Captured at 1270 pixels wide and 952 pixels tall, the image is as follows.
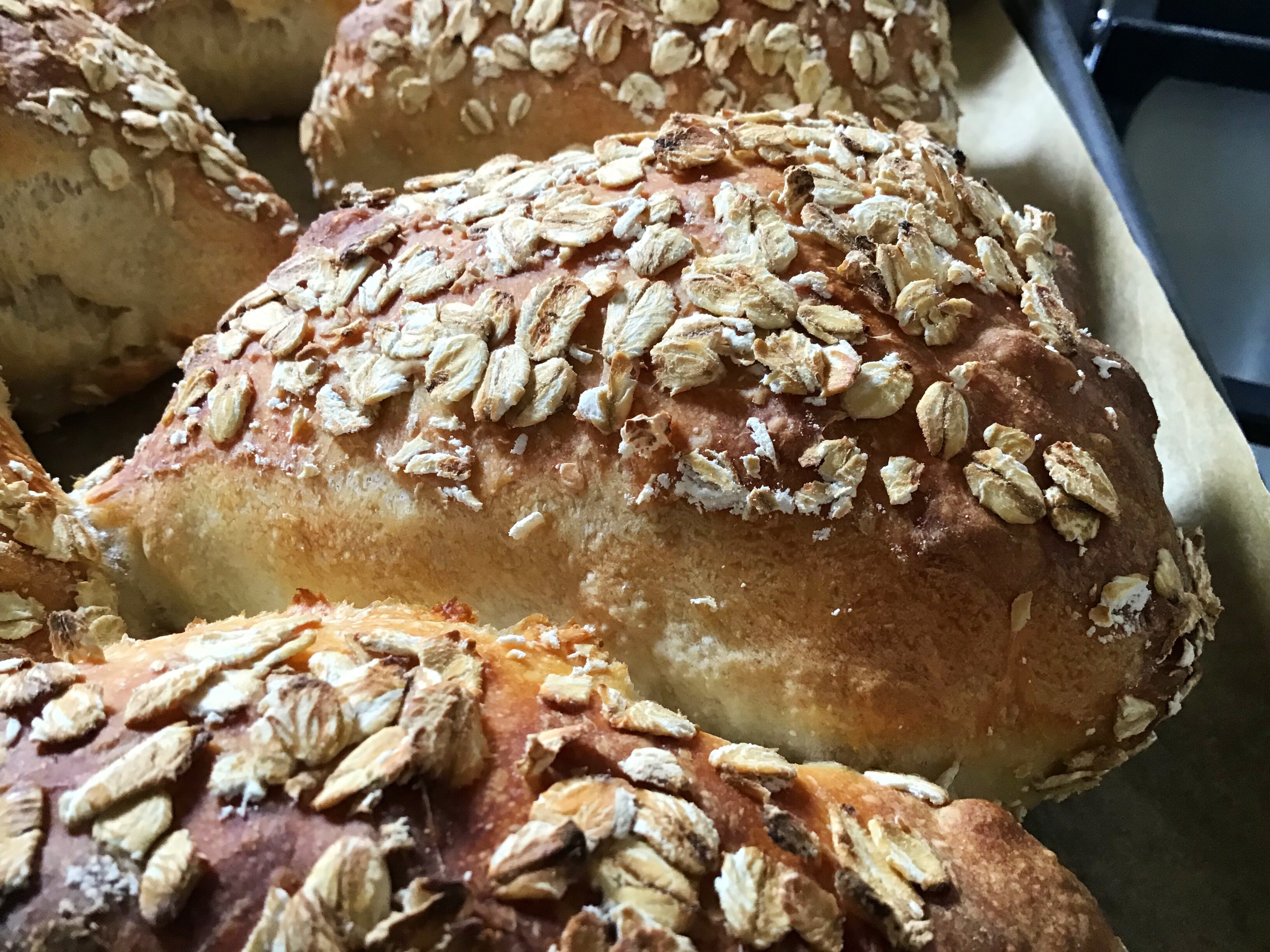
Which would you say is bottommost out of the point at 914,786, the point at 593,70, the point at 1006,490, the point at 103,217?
the point at 914,786

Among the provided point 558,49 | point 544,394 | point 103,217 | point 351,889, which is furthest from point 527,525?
point 558,49

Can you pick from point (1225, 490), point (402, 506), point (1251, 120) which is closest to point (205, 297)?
point (402, 506)

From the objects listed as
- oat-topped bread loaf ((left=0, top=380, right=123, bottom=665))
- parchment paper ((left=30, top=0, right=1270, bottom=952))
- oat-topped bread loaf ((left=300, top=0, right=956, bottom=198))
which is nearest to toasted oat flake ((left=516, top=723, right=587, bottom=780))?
oat-topped bread loaf ((left=0, top=380, right=123, bottom=665))

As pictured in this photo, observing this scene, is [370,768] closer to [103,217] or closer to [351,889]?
[351,889]

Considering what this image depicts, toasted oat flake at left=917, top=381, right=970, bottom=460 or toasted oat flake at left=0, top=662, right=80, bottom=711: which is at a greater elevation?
toasted oat flake at left=917, top=381, right=970, bottom=460

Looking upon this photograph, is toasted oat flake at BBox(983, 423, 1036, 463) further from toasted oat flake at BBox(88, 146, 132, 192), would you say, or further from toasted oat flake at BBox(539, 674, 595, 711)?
toasted oat flake at BBox(88, 146, 132, 192)

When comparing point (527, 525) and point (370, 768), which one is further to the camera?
point (527, 525)
